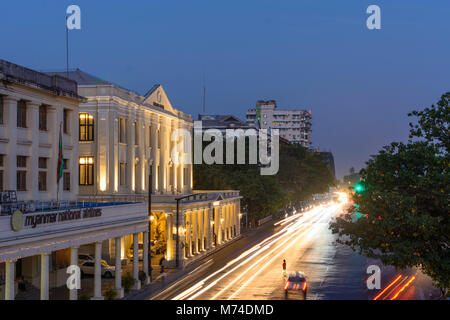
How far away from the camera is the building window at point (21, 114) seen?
116 feet

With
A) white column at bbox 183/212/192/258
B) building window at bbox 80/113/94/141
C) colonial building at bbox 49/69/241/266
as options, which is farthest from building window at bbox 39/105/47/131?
white column at bbox 183/212/192/258

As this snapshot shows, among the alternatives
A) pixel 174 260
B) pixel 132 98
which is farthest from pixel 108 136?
pixel 174 260

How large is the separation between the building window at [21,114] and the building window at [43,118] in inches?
63.6

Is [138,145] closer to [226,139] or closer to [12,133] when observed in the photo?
[12,133]

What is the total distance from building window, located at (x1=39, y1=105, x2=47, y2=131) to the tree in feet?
69.4

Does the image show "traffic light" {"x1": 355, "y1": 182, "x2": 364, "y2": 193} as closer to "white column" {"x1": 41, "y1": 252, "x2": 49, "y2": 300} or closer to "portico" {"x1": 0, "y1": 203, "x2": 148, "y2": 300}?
"portico" {"x1": 0, "y1": 203, "x2": 148, "y2": 300}

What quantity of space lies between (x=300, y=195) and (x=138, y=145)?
A: 79099mm

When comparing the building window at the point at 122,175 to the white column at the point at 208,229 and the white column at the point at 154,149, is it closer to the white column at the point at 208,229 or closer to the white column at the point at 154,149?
the white column at the point at 154,149

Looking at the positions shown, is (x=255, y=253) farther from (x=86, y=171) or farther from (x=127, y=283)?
(x=127, y=283)

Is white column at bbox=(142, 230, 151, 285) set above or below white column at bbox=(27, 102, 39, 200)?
below

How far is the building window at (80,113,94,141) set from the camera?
52781 millimetres

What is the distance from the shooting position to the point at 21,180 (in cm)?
3634

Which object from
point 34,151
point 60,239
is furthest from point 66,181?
point 60,239
